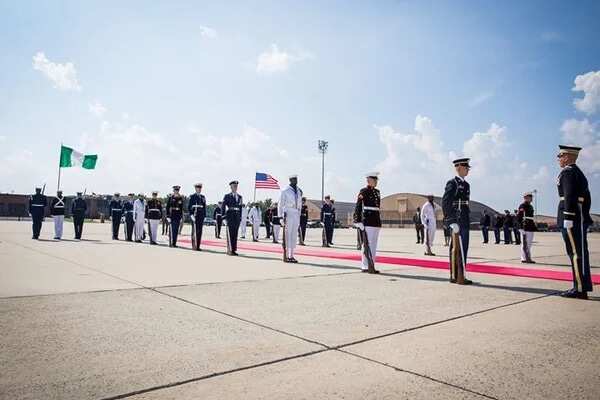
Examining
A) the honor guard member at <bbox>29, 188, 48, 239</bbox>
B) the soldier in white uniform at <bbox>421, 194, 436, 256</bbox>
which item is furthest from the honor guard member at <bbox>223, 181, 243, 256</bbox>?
the honor guard member at <bbox>29, 188, 48, 239</bbox>

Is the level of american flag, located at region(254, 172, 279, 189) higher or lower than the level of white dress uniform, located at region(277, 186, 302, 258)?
higher

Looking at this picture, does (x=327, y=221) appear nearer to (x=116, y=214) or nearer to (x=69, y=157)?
(x=116, y=214)

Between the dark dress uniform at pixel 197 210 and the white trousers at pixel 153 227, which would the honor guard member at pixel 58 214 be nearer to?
the white trousers at pixel 153 227

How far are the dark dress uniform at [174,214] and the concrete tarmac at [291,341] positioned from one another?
7.70m

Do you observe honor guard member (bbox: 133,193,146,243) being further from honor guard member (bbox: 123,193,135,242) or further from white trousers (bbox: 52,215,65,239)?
white trousers (bbox: 52,215,65,239)

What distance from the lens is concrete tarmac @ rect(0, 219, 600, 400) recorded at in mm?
2127

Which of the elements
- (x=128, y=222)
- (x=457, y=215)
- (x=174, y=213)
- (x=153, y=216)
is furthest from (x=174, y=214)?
(x=457, y=215)

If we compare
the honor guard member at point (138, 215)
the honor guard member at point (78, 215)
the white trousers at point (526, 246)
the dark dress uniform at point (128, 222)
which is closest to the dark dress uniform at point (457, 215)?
the white trousers at point (526, 246)

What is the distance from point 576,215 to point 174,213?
1159 centimetres

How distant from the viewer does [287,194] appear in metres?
9.46

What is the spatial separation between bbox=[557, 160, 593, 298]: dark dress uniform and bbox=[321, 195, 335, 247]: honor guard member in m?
10.3

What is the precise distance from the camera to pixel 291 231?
927 cm

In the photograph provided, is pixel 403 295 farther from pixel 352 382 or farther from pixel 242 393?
pixel 242 393

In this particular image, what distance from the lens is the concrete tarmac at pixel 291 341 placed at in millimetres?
2127
